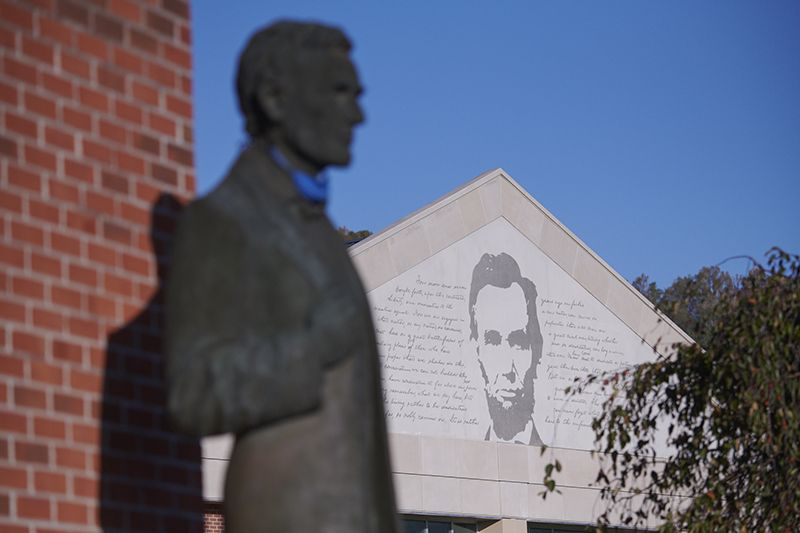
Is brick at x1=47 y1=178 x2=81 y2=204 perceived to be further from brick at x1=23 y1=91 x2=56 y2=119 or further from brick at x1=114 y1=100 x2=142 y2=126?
brick at x1=114 y1=100 x2=142 y2=126

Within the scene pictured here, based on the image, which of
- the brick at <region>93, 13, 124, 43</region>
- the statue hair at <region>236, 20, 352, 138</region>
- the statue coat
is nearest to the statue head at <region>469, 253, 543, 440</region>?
the brick at <region>93, 13, 124, 43</region>

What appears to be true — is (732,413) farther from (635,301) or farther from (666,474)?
(635,301)

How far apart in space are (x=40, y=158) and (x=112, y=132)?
0.30 meters

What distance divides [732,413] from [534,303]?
54.8ft

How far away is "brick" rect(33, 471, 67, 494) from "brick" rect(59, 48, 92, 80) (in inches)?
44.5

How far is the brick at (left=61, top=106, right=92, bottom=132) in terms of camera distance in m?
4.13

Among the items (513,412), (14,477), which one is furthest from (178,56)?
(513,412)

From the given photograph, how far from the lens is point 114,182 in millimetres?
4234

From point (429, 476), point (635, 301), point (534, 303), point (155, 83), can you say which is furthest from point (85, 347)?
point (635, 301)

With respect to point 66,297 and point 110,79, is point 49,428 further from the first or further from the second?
point 110,79

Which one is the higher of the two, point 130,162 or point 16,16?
point 16,16

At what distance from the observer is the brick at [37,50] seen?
13.3 feet

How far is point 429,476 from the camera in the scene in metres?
24.3

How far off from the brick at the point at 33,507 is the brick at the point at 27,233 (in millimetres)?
679
